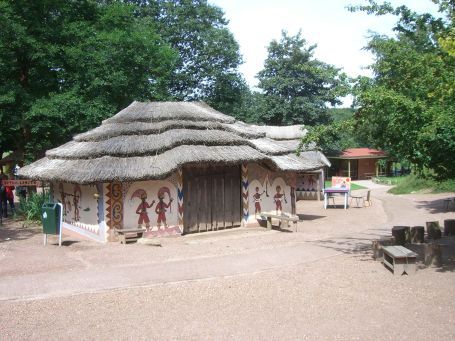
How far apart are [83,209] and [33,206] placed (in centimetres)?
480

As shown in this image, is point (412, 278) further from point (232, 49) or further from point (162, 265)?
point (232, 49)

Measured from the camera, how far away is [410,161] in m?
10.8

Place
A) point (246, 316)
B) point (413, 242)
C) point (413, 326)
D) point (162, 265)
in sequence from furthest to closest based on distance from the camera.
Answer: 1. point (413, 242)
2. point (162, 265)
3. point (246, 316)
4. point (413, 326)

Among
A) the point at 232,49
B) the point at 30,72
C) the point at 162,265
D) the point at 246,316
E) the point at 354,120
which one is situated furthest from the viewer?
the point at 232,49

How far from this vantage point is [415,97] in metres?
10.3

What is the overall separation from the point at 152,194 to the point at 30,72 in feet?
37.1

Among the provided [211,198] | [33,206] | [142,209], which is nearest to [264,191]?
[211,198]

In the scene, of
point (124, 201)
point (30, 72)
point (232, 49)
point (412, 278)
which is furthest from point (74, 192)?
point (232, 49)

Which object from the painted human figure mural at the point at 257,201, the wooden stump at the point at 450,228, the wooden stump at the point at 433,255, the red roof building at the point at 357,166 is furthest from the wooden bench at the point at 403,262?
the red roof building at the point at 357,166

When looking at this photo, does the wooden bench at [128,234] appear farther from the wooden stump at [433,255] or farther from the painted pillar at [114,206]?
the wooden stump at [433,255]

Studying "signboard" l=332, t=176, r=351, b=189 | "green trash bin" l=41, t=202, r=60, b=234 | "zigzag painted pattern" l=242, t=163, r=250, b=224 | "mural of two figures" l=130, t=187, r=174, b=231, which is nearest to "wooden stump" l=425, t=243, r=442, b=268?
"zigzag painted pattern" l=242, t=163, r=250, b=224

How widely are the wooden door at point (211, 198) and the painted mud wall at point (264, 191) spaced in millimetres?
341

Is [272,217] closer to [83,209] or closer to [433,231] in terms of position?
[433,231]

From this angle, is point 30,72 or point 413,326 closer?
point 413,326
